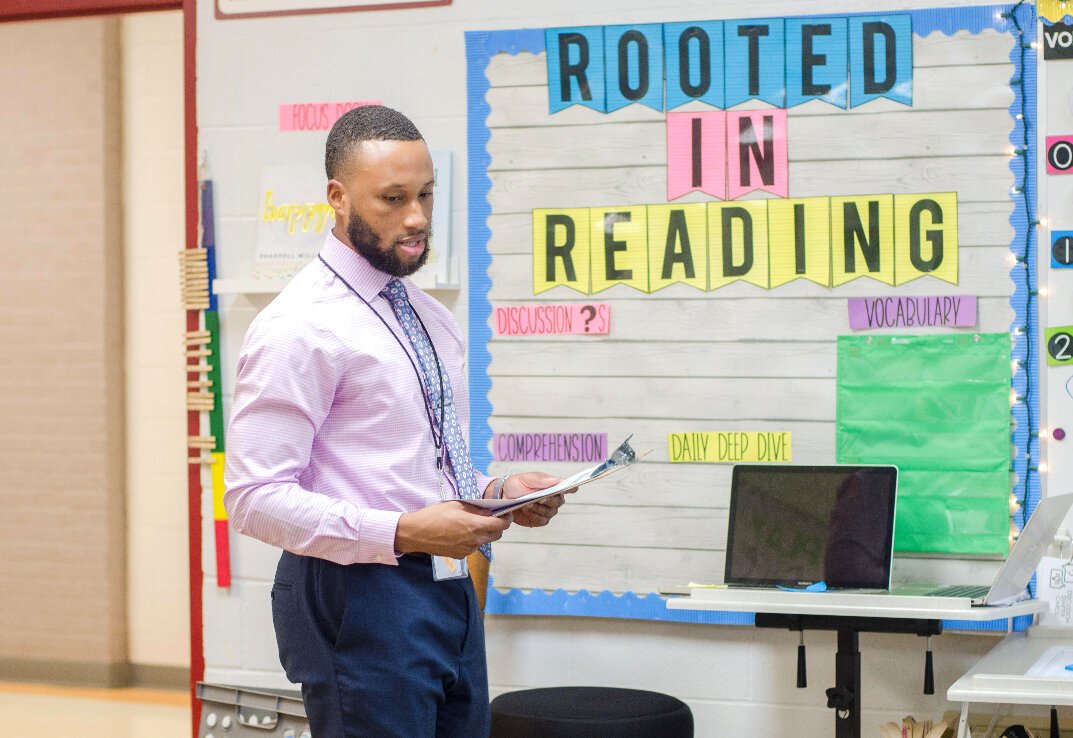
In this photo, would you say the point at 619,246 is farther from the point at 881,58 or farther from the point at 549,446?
the point at 881,58

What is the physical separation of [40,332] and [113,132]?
0.81m

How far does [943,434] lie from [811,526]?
417 millimetres

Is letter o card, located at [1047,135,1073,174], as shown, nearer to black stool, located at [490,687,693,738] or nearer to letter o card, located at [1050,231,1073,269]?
letter o card, located at [1050,231,1073,269]

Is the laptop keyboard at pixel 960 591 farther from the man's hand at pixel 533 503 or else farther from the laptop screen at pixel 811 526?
the man's hand at pixel 533 503

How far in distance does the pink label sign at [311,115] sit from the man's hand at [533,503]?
5.32 feet

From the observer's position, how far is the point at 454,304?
319 centimetres

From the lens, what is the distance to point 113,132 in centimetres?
473

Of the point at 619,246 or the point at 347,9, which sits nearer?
the point at 619,246

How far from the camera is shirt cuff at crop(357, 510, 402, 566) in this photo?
1635 mm

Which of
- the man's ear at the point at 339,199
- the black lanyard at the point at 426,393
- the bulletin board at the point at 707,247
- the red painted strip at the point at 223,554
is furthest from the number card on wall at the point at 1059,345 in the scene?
the red painted strip at the point at 223,554

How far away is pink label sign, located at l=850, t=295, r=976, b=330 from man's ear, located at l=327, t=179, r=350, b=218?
1528mm

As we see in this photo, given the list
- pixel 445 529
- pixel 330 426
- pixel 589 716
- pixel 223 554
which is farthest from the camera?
pixel 223 554

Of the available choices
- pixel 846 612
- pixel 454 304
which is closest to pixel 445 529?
pixel 846 612

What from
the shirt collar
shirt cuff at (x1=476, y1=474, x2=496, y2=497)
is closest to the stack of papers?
shirt cuff at (x1=476, y1=474, x2=496, y2=497)
